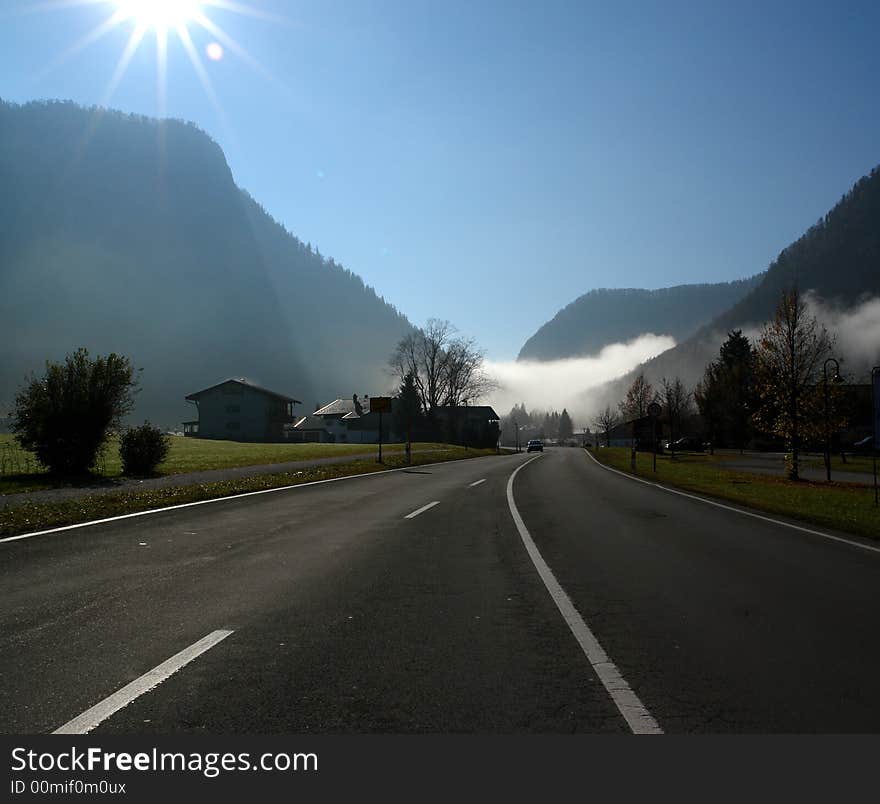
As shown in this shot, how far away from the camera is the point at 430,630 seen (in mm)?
5160

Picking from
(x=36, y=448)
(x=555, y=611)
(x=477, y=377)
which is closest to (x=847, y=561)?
(x=555, y=611)

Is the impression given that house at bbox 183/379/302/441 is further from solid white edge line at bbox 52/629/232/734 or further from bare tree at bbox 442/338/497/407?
solid white edge line at bbox 52/629/232/734

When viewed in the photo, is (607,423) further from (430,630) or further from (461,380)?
(430,630)

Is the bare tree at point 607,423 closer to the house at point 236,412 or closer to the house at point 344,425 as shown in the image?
the house at point 344,425

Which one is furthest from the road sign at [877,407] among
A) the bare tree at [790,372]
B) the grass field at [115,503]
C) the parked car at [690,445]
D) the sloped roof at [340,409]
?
the sloped roof at [340,409]

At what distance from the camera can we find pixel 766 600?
20.5 feet

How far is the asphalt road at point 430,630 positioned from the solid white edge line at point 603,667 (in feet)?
0.17

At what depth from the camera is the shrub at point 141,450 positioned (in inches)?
915

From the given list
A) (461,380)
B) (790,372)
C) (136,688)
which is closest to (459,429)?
(461,380)

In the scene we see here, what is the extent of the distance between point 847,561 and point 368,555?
6.29m

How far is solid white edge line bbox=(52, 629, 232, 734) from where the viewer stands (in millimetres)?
3365

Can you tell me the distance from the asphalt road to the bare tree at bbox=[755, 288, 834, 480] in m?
19.1

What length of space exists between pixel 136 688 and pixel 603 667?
3.00 meters

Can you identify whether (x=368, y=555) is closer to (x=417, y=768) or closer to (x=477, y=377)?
(x=417, y=768)
